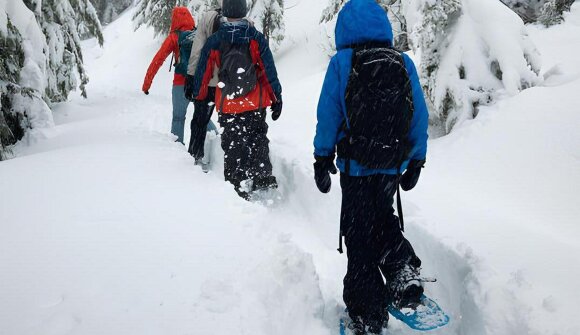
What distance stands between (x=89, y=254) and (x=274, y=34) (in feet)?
51.8

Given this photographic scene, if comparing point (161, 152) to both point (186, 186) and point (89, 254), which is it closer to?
point (186, 186)

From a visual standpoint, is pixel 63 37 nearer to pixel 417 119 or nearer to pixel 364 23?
pixel 364 23

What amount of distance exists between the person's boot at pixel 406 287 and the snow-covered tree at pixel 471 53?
400 centimetres

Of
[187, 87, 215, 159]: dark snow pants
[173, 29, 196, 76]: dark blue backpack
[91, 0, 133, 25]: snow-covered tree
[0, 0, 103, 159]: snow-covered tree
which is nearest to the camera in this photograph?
[187, 87, 215, 159]: dark snow pants

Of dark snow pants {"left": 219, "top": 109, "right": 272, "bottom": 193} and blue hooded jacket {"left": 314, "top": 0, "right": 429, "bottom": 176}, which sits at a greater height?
blue hooded jacket {"left": 314, "top": 0, "right": 429, "bottom": 176}

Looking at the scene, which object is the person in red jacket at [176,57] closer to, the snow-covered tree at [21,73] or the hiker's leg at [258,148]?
the hiker's leg at [258,148]

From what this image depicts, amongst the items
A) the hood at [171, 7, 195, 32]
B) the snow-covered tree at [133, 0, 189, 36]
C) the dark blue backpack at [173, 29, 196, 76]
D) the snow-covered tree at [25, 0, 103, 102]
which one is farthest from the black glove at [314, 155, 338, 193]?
the snow-covered tree at [133, 0, 189, 36]

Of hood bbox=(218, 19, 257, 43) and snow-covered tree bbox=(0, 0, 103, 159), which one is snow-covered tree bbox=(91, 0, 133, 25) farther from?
hood bbox=(218, 19, 257, 43)

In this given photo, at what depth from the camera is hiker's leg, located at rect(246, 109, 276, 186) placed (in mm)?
4871

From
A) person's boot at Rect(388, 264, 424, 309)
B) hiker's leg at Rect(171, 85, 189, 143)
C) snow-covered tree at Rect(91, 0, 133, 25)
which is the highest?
person's boot at Rect(388, 264, 424, 309)

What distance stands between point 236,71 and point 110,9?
44198 millimetres

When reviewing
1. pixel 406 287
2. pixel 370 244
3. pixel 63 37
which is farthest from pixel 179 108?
pixel 63 37

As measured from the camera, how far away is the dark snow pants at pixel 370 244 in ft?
9.00

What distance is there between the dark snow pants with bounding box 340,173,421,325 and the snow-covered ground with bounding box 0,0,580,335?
361mm
